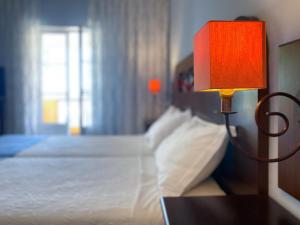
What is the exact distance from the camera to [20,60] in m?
5.15

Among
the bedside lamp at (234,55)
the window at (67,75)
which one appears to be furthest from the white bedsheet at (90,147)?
the window at (67,75)

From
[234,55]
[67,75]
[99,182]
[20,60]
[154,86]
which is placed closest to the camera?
[234,55]

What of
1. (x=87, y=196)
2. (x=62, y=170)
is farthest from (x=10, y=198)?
(x=62, y=170)

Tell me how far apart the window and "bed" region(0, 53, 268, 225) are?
8.36ft

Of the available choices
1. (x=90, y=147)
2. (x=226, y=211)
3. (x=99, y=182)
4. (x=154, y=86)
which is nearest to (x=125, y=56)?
(x=154, y=86)

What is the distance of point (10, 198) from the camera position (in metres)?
1.57

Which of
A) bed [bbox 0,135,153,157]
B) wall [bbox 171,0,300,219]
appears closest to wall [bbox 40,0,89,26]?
bed [bbox 0,135,153,157]

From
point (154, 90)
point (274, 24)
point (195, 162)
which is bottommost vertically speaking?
point (195, 162)

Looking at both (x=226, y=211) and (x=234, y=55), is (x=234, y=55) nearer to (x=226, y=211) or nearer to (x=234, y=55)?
(x=234, y=55)

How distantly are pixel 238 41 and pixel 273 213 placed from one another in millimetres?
589

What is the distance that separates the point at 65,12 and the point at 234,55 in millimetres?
4611

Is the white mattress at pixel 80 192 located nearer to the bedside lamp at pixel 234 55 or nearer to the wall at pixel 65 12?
the bedside lamp at pixel 234 55

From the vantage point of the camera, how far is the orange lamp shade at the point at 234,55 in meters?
1.09

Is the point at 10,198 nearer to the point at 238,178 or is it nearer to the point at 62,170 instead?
the point at 62,170
